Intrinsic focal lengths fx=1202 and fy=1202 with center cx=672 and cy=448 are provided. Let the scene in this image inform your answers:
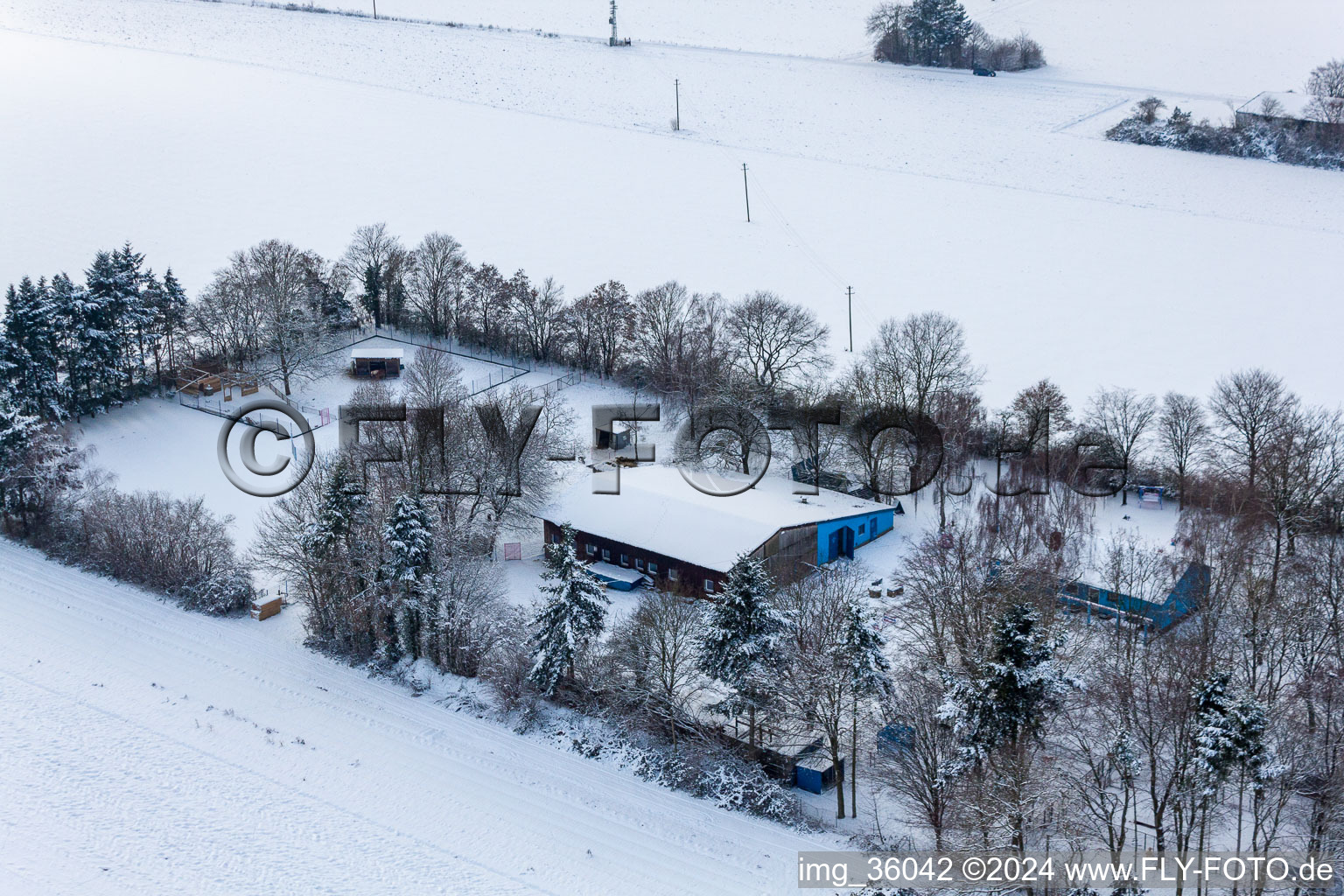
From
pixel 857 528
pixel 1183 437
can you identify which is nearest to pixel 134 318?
pixel 857 528

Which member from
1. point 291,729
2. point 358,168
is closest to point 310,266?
point 358,168

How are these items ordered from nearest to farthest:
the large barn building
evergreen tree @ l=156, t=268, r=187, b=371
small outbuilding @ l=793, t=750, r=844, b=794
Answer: small outbuilding @ l=793, t=750, r=844, b=794, the large barn building, evergreen tree @ l=156, t=268, r=187, b=371

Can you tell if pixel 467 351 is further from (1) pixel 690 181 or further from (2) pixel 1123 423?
(2) pixel 1123 423

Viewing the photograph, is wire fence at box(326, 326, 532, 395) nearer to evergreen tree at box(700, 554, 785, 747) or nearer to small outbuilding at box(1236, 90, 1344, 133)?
evergreen tree at box(700, 554, 785, 747)

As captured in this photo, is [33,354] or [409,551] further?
[33,354]

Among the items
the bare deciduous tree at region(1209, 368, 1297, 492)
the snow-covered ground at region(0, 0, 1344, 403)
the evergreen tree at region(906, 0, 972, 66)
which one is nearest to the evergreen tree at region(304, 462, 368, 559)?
the snow-covered ground at region(0, 0, 1344, 403)

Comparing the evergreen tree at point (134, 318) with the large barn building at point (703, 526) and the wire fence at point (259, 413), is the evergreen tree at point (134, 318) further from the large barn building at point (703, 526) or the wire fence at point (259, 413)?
the large barn building at point (703, 526)
